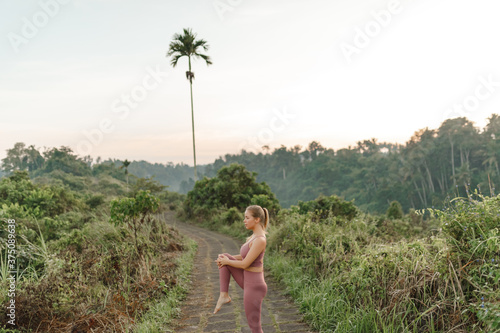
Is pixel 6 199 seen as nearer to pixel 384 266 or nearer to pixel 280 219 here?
pixel 280 219

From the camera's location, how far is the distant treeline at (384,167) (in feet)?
151

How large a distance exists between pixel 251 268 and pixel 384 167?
5874cm

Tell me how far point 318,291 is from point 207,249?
574cm

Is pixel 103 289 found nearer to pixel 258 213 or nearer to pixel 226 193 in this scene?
pixel 258 213

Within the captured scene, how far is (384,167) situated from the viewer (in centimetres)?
5688

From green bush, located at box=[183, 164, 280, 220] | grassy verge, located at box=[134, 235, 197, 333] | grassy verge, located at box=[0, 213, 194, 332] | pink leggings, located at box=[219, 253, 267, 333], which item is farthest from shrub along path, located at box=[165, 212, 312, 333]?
green bush, located at box=[183, 164, 280, 220]

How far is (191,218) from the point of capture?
21.1 metres

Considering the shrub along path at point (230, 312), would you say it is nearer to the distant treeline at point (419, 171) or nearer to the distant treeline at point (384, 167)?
the distant treeline at point (384, 167)

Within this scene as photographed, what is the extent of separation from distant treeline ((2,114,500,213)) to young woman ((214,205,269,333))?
3698 cm

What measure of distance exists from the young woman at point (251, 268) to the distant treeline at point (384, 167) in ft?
121

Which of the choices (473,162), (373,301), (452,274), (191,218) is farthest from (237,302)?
(473,162)

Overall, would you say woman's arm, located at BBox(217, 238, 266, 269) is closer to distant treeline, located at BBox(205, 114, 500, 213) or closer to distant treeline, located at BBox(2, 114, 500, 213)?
distant treeline, located at BBox(2, 114, 500, 213)

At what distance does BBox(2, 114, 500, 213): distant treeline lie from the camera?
1815 inches

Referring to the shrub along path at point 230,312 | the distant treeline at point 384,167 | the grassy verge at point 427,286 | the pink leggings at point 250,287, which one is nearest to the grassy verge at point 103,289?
the shrub along path at point 230,312
